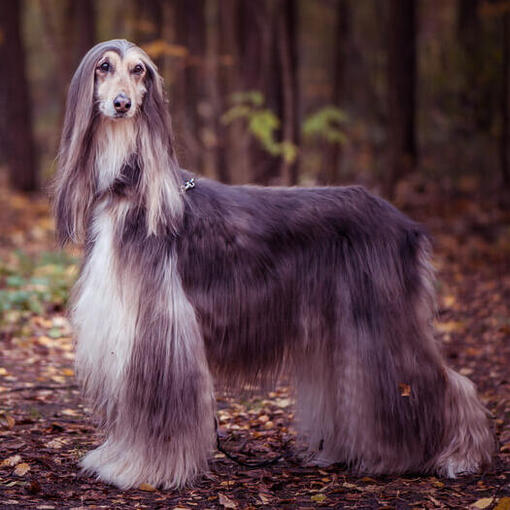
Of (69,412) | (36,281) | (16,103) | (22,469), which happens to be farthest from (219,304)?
(16,103)

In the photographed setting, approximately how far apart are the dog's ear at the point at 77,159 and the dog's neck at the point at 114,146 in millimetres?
48

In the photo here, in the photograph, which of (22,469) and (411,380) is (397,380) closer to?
(411,380)

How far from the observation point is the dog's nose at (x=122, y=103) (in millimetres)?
3568

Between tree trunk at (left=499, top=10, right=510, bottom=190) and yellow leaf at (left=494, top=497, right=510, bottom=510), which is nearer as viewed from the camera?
yellow leaf at (left=494, top=497, right=510, bottom=510)

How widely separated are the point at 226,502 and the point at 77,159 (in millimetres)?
1664

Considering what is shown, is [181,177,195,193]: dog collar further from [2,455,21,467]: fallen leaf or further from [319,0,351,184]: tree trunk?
[319,0,351,184]: tree trunk

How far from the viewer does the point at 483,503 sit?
371cm

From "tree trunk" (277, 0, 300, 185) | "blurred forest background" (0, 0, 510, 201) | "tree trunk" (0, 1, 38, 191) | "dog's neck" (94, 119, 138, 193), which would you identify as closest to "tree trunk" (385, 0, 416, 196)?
"blurred forest background" (0, 0, 510, 201)

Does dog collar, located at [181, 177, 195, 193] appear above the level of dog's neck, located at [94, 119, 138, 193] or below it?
below

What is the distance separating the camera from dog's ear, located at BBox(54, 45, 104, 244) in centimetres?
367

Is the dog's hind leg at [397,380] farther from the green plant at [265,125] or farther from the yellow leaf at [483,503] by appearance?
the green plant at [265,125]

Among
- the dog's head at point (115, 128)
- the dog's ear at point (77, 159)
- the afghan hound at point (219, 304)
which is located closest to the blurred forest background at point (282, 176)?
the afghan hound at point (219, 304)

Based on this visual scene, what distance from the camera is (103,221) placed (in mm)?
3795

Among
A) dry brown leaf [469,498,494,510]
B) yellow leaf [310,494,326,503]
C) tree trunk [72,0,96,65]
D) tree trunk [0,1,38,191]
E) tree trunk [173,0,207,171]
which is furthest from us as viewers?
tree trunk [173,0,207,171]
